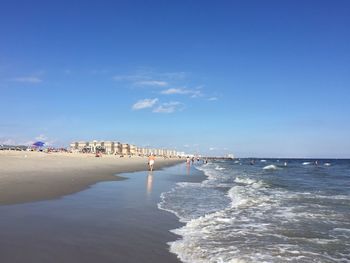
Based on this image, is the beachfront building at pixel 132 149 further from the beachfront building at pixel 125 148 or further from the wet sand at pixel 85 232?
the wet sand at pixel 85 232

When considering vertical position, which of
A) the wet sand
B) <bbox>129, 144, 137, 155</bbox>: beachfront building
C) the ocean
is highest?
<bbox>129, 144, 137, 155</bbox>: beachfront building

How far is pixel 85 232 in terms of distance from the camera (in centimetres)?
896

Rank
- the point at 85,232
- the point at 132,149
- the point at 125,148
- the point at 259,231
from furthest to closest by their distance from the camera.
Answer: the point at 132,149
the point at 125,148
the point at 259,231
the point at 85,232

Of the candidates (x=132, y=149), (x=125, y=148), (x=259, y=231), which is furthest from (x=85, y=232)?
(x=132, y=149)

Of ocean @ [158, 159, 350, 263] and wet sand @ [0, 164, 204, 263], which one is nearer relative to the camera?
wet sand @ [0, 164, 204, 263]

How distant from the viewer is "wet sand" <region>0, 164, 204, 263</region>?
7.04 meters

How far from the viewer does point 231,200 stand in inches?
695

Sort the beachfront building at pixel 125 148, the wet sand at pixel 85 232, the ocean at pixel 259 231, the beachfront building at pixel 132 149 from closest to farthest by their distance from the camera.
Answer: the wet sand at pixel 85 232, the ocean at pixel 259 231, the beachfront building at pixel 125 148, the beachfront building at pixel 132 149

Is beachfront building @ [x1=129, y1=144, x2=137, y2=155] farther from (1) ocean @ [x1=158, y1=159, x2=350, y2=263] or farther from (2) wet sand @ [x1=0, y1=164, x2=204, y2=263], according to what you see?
(2) wet sand @ [x1=0, y1=164, x2=204, y2=263]

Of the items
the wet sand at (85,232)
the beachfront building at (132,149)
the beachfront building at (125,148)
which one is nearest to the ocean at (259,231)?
the wet sand at (85,232)

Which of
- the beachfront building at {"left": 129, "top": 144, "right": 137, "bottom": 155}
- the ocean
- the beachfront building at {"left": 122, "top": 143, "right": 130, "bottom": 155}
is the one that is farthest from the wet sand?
the beachfront building at {"left": 129, "top": 144, "right": 137, "bottom": 155}

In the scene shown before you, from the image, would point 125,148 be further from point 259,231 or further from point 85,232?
point 85,232

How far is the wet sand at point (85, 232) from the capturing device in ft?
23.1

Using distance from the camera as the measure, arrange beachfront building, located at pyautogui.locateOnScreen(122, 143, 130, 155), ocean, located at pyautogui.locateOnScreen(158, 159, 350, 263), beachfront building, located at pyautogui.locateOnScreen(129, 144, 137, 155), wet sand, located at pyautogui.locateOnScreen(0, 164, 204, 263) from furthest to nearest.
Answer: beachfront building, located at pyautogui.locateOnScreen(129, 144, 137, 155), beachfront building, located at pyautogui.locateOnScreen(122, 143, 130, 155), ocean, located at pyautogui.locateOnScreen(158, 159, 350, 263), wet sand, located at pyautogui.locateOnScreen(0, 164, 204, 263)
